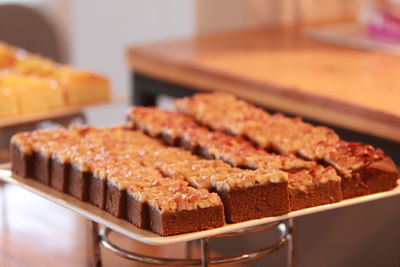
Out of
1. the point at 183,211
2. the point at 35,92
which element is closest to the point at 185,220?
the point at 183,211

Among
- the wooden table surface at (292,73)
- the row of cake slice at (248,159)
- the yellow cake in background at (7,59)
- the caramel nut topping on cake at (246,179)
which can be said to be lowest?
the yellow cake in background at (7,59)

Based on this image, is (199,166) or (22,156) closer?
(199,166)

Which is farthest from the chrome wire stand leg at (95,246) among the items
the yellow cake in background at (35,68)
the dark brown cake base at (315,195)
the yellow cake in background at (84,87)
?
the yellow cake in background at (35,68)

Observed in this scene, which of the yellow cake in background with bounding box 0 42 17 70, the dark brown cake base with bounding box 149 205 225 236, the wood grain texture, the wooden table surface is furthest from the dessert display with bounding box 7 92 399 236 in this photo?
the wood grain texture

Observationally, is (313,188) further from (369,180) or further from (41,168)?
(41,168)

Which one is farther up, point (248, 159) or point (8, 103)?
point (248, 159)

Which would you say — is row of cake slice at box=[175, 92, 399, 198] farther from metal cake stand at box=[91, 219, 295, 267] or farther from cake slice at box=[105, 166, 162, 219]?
cake slice at box=[105, 166, 162, 219]

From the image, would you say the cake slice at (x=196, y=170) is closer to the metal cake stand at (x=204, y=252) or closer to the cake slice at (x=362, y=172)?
the metal cake stand at (x=204, y=252)
